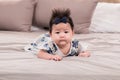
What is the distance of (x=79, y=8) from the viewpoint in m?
2.42

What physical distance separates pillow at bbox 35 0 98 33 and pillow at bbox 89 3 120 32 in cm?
13

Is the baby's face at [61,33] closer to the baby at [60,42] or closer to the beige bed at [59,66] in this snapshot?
the baby at [60,42]

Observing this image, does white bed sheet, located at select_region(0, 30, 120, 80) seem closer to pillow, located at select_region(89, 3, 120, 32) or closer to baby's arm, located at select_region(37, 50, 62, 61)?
baby's arm, located at select_region(37, 50, 62, 61)

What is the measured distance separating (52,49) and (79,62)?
7.7 inches

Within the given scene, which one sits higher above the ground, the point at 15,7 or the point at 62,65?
the point at 15,7

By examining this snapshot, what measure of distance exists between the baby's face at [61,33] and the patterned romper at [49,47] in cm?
4

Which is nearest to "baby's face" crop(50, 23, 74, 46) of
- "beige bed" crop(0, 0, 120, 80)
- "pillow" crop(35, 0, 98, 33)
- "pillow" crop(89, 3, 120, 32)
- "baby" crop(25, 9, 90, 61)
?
"baby" crop(25, 9, 90, 61)

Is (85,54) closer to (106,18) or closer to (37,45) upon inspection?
(37,45)

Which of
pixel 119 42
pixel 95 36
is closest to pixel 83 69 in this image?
pixel 119 42

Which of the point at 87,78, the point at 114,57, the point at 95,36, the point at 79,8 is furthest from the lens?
the point at 79,8

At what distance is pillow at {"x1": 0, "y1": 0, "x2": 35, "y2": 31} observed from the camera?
241 cm

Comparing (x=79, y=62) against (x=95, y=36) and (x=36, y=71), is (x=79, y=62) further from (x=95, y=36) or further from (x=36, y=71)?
(x=95, y=36)

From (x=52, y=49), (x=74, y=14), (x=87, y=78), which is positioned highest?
Answer: (x=74, y=14)

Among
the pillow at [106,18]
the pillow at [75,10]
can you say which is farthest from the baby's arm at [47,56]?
the pillow at [106,18]
